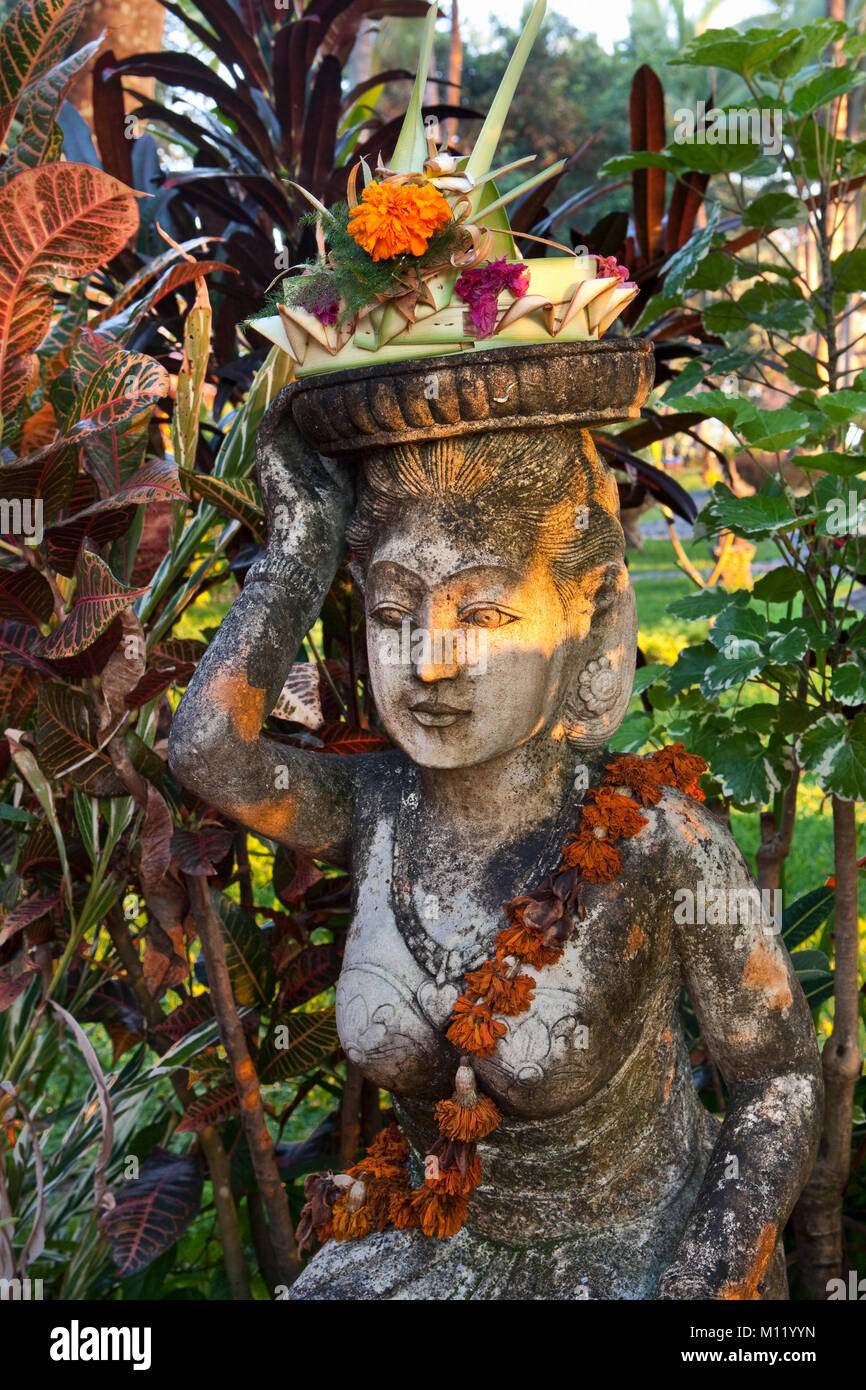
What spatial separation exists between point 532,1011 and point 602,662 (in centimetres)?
51

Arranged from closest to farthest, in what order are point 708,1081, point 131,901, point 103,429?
point 103,429 < point 131,901 < point 708,1081

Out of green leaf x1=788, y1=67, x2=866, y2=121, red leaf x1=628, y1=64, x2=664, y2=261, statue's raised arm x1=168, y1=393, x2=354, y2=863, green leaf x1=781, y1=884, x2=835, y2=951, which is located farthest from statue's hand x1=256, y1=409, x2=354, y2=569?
green leaf x1=781, y1=884, x2=835, y2=951

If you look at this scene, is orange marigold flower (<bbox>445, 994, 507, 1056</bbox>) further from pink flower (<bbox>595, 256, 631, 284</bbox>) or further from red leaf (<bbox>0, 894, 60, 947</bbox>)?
pink flower (<bbox>595, 256, 631, 284</bbox>)

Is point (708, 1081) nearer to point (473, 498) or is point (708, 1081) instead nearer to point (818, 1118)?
point (818, 1118)

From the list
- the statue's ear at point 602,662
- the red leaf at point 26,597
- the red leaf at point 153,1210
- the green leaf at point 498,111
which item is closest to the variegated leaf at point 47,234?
the red leaf at point 26,597

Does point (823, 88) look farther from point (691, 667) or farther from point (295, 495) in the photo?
point (295, 495)

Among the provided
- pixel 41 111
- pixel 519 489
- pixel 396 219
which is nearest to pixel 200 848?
pixel 519 489

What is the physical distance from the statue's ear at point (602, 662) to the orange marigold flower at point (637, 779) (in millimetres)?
48

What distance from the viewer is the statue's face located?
68.9 inches

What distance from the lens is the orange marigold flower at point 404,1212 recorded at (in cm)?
192

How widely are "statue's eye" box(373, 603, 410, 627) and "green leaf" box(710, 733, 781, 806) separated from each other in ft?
2.93

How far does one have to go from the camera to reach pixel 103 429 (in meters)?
1.99
